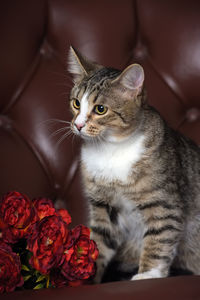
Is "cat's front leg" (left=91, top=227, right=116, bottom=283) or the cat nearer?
the cat

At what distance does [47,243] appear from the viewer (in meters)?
0.88

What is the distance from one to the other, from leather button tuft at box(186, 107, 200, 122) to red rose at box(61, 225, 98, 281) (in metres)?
0.75

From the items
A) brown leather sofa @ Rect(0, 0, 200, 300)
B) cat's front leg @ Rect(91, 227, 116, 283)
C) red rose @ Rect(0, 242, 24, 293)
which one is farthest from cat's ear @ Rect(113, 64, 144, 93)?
red rose @ Rect(0, 242, 24, 293)

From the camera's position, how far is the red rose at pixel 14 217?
35.6 inches

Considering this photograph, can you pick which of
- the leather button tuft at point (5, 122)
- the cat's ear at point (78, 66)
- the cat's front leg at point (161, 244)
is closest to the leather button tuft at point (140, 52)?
the cat's ear at point (78, 66)

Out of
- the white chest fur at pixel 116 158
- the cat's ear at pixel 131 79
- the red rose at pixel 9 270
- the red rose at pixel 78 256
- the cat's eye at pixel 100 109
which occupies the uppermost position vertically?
the cat's ear at pixel 131 79

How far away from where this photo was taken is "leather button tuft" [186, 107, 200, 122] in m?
1.55

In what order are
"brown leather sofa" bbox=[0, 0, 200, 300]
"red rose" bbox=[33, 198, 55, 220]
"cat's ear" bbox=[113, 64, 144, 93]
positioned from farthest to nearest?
1. "brown leather sofa" bbox=[0, 0, 200, 300]
2. "cat's ear" bbox=[113, 64, 144, 93]
3. "red rose" bbox=[33, 198, 55, 220]

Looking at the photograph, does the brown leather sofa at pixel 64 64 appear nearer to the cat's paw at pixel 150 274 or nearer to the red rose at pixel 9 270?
the cat's paw at pixel 150 274

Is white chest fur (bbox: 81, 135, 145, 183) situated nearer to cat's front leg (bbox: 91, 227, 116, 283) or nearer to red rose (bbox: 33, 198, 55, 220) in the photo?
cat's front leg (bbox: 91, 227, 116, 283)

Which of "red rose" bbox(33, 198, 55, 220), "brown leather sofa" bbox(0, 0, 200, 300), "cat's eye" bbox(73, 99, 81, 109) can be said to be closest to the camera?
"red rose" bbox(33, 198, 55, 220)

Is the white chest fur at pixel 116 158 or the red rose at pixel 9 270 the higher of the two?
the white chest fur at pixel 116 158

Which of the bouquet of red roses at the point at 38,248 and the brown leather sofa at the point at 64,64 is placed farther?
the brown leather sofa at the point at 64,64

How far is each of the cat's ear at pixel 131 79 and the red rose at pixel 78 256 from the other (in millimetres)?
446
